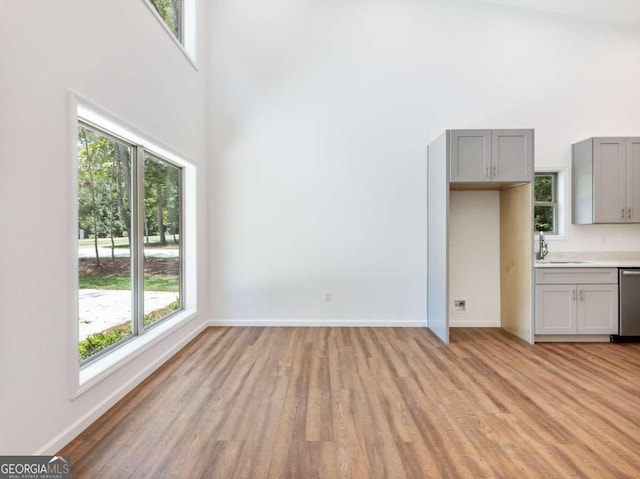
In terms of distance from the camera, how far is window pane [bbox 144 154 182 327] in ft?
11.3

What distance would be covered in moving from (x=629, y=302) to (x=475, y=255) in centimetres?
167

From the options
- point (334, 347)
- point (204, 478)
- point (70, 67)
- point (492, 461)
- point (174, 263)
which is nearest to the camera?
point (204, 478)

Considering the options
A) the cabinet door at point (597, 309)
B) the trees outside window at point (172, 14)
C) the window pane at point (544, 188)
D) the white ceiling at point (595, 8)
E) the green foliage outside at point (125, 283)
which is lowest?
the cabinet door at point (597, 309)

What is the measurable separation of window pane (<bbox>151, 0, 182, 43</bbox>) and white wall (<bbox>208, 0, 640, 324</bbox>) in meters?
0.57

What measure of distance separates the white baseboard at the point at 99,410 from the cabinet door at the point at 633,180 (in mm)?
5511

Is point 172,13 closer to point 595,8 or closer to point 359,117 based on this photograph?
point 359,117

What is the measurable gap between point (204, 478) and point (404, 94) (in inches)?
180

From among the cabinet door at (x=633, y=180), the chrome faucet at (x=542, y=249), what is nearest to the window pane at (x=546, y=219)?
the chrome faucet at (x=542, y=249)

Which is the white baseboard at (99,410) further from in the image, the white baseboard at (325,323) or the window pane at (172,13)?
the window pane at (172,13)

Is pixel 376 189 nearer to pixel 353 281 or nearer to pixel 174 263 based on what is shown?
pixel 353 281

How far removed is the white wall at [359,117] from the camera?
459cm

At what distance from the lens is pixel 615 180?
4219 mm

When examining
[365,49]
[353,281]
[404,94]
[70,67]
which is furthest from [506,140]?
[70,67]

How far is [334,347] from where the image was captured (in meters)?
3.83
